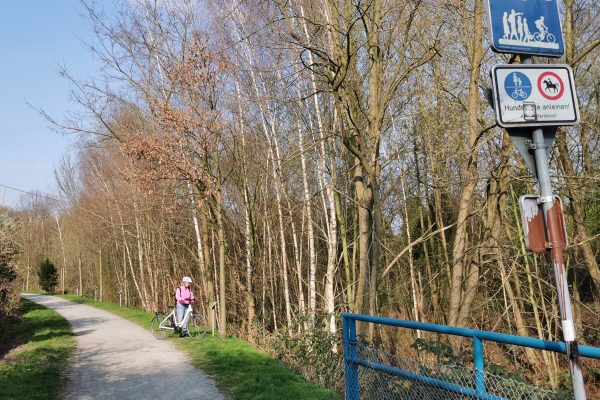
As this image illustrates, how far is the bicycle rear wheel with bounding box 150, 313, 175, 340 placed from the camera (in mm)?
14712

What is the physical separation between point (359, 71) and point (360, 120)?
1074mm

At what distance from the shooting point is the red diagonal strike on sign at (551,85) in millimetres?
3452

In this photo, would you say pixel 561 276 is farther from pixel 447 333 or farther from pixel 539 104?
pixel 447 333

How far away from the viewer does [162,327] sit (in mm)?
14742

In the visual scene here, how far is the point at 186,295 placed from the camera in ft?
48.1

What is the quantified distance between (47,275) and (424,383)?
50.7m

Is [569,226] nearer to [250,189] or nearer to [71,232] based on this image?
[250,189]

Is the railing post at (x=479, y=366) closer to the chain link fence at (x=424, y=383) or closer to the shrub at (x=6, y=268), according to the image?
the chain link fence at (x=424, y=383)

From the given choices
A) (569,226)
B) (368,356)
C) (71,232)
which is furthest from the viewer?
(71,232)

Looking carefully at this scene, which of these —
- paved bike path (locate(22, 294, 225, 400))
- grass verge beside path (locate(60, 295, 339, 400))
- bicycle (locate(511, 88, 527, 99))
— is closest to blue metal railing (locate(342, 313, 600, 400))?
grass verge beside path (locate(60, 295, 339, 400))

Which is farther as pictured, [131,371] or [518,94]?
[131,371]

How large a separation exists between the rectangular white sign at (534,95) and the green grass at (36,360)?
288 inches

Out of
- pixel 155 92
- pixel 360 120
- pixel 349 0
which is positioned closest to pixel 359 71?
pixel 360 120

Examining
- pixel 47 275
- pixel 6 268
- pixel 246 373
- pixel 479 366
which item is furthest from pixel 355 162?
pixel 47 275
